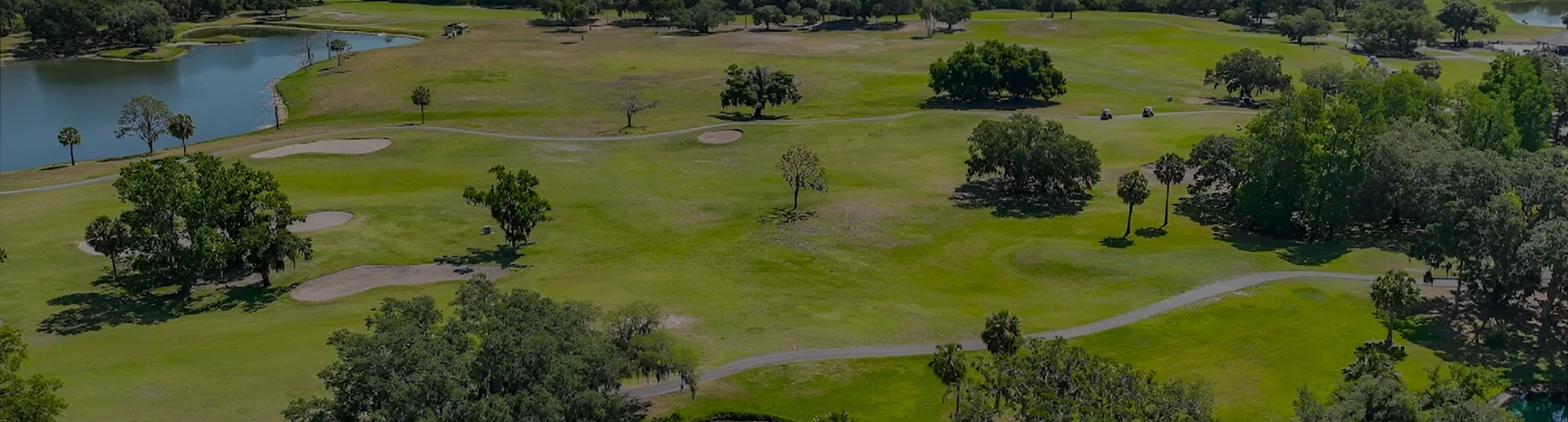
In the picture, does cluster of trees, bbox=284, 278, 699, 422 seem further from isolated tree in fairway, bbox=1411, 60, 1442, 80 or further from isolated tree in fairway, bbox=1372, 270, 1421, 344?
isolated tree in fairway, bbox=1411, 60, 1442, 80

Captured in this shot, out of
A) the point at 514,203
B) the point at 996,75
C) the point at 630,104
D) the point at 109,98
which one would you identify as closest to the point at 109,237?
the point at 514,203

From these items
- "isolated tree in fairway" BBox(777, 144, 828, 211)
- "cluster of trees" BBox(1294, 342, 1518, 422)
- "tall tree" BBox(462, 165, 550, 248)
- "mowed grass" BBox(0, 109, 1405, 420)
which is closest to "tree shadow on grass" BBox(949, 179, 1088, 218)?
"mowed grass" BBox(0, 109, 1405, 420)

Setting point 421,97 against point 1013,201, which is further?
point 421,97

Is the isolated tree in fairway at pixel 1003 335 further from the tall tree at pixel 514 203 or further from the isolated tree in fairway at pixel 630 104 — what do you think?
the isolated tree in fairway at pixel 630 104

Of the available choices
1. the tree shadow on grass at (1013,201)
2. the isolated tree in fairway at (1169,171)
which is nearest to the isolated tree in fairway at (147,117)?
the tree shadow on grass at (1013,201)

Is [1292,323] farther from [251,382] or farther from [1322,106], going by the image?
[251,382]

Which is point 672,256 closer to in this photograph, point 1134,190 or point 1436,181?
point 1134,190
